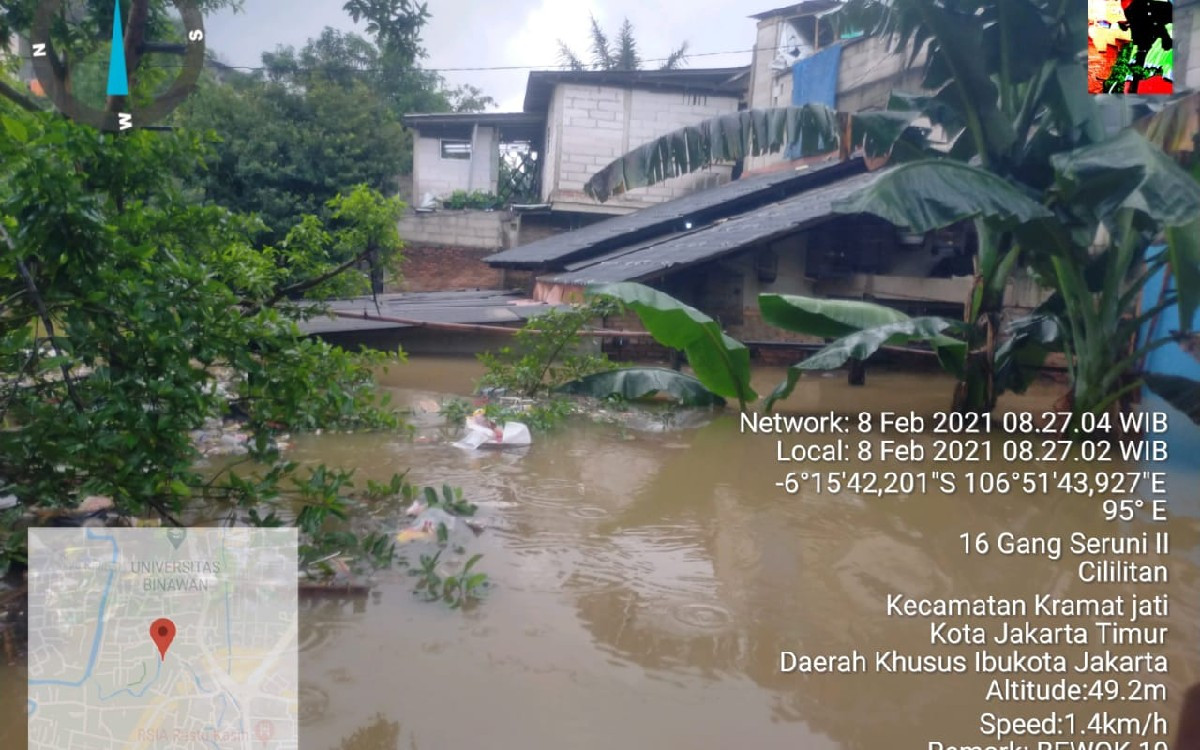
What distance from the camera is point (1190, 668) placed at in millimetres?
2799

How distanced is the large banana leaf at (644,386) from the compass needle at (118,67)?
3915mm

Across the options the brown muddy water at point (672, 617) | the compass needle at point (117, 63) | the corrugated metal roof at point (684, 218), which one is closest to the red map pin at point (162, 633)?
the brown muddy water at point (672, 617)

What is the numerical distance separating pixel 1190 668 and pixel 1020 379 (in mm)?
4016

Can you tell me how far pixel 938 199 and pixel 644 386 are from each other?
258cm

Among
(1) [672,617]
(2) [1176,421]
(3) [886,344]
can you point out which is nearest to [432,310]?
(3) [886,344]

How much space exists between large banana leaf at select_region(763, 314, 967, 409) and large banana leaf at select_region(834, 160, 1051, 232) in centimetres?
84

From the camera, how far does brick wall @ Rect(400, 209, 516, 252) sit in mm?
17234

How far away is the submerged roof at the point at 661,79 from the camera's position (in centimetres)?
1639

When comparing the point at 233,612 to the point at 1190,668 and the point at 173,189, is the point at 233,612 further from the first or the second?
the point at 1190,668

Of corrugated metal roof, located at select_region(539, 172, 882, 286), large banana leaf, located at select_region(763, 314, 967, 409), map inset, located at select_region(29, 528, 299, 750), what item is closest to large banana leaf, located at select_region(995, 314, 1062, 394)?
large banana leaf, located at select_region(763, 314, 967, 409)

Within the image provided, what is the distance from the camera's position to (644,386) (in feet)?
21.9

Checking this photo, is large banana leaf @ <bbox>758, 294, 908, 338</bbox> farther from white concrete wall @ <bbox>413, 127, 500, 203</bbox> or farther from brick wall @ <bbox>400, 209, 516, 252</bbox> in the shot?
white concrete wall @ <bbox>413, 127, 500, 203</bbox>

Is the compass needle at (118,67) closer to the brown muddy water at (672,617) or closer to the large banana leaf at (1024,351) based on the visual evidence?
the brown muddy water at (672,617)

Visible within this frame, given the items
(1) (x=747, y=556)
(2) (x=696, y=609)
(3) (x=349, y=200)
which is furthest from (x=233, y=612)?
(3) (x=349, y=200)
